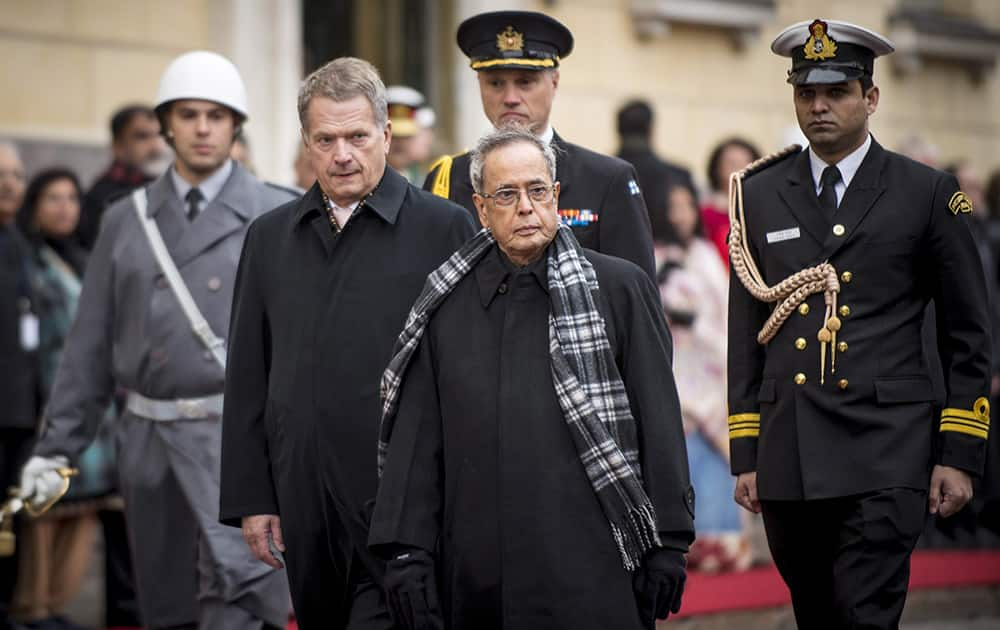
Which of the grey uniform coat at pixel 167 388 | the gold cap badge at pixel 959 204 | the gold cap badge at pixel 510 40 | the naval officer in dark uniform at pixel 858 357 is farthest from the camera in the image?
the grey uniform coat at pixel 167 388

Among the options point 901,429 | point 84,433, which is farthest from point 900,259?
Result: point 84,433

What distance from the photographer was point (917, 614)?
10.3 m

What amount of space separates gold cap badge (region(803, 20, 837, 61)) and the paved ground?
149 inches

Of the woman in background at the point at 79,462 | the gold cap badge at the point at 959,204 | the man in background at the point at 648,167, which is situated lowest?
the woman in background at the point at 79,462

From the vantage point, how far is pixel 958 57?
16969 millimetres

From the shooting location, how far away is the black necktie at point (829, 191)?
6.43m

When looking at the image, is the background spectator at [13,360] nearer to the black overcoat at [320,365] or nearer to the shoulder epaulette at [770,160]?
the black overcoat at [320,365]

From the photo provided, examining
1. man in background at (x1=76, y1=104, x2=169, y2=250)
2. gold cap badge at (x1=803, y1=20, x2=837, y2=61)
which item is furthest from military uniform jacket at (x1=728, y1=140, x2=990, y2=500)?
man in background at (x1=76, y1=104, x2=169, y2=250)

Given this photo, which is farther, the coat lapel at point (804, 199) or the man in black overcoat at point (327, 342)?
the coat lapel at point (804, 199)

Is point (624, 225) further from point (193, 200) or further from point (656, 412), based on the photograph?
point (193, 200)

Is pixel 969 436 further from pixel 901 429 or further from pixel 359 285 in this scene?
pixel 359 285

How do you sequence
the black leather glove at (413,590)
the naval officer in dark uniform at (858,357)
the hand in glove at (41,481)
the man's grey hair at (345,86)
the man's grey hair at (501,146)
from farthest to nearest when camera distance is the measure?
1. the hand in glove at (41,481)
2. the naval officer in dark uniform at (858,357)
3. the man's grey hair at (345,86)
4. the man's grey hair at (501,146)
5. the black leather glove at (413,590)

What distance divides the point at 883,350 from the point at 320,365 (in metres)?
1.74

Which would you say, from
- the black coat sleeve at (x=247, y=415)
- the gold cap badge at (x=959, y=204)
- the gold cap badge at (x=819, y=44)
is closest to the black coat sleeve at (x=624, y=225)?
the gold cap badge at (x=819, y=44)
